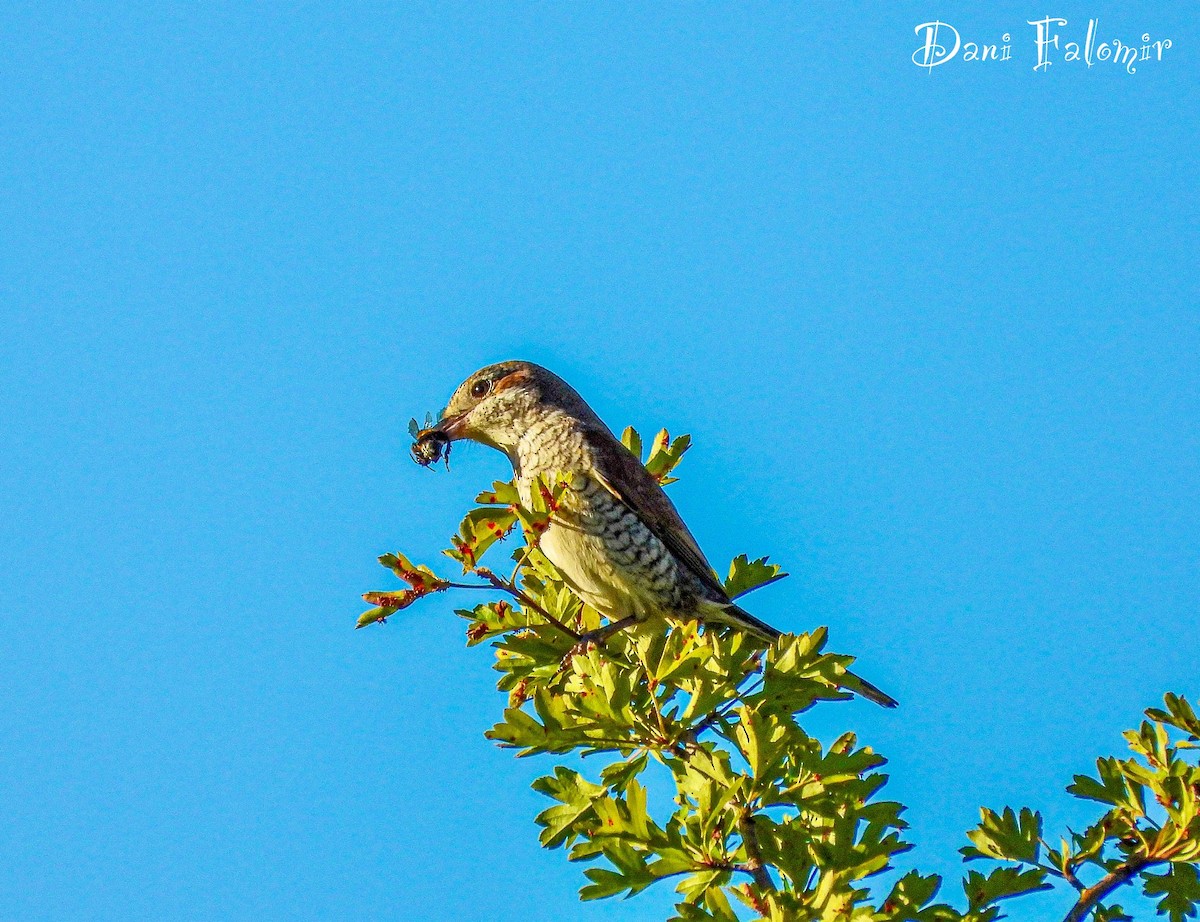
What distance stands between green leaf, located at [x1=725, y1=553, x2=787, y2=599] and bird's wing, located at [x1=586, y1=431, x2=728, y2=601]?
19.2 inches

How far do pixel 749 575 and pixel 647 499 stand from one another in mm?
745

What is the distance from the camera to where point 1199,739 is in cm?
357

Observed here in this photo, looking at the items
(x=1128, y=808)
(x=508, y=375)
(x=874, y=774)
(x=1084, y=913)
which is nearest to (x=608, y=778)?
(x=874, y=774)

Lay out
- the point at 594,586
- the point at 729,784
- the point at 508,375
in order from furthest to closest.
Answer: the point at 508,375
the point at 594,586
the point at 729,784

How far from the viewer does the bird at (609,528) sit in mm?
5043

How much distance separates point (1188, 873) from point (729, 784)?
4.61 feet

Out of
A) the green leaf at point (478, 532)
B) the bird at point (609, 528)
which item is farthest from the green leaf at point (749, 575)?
the green leaf at point (478, 532)

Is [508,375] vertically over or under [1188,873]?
over

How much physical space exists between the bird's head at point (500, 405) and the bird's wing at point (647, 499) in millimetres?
390

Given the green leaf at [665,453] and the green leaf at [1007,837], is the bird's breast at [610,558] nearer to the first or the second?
the green leaf at [665,453]

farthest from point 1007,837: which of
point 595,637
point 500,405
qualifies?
point 500,405

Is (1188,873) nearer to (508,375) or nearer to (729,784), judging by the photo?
(729,784)

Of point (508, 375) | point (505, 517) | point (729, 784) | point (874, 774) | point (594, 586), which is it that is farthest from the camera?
point (508, 375)

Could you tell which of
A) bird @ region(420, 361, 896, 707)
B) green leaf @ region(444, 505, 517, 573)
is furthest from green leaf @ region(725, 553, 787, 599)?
green leaf @ region(444, 505, 517, 573)
